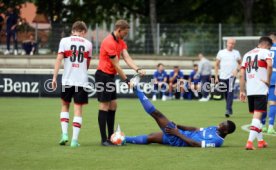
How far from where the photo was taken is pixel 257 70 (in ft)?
43.1

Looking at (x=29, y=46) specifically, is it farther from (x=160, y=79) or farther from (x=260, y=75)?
(x=260, y=75)

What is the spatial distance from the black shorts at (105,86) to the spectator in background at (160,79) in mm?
18339

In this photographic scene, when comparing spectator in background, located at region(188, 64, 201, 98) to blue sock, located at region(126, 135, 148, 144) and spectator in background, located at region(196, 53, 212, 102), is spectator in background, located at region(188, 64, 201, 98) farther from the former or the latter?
blue sock, located at region(126, 135, 148, 144)

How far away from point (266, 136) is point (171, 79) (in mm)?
17590

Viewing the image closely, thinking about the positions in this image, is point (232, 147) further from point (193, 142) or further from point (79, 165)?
point (79, 165)

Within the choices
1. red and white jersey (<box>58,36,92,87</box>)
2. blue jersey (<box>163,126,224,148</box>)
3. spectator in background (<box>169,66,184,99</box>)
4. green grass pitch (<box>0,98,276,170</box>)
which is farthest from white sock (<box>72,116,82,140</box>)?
spectator in background (<box>169,66,184,99</box>)

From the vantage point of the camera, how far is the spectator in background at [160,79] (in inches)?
1259

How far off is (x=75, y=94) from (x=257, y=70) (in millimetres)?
3206

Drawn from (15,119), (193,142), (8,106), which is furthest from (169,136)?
(8,106)

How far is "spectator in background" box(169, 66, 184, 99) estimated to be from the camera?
32469mm

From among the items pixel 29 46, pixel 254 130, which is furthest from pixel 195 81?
pixel 254 130

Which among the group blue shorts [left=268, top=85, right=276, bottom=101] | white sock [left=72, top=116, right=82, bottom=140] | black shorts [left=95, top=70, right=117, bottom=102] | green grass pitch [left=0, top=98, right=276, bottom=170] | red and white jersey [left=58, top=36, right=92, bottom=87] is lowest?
green grass pitch [left=0, top=98, right=276, bottom=170]

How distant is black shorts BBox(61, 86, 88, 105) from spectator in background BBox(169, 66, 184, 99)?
1927cm

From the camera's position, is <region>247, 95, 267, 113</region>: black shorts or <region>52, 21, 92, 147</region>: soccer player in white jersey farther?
<region>52, 21, 92, 147</region>: soccer player in white jersey
